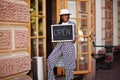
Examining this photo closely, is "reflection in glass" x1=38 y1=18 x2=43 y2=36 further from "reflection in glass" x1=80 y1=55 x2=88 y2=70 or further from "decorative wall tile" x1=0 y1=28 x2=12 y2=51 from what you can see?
"decorative wall tile" x1=0 y1=28 x2=12 y2=51

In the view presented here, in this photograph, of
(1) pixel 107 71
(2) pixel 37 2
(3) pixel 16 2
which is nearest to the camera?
(3) pixel 16 2

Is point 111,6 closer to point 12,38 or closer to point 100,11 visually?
point 100,11

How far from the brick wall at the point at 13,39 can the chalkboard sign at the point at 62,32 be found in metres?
3.82

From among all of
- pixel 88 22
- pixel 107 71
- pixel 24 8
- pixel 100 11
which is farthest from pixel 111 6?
pixel 24 8

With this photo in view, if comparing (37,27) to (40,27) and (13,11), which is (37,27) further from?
(13,11)

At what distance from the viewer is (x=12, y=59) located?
2455 millimetres

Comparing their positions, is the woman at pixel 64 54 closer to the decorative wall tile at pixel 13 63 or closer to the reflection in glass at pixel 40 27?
the reflection in glass at pixel 40 27

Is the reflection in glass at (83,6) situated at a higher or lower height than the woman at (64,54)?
higher

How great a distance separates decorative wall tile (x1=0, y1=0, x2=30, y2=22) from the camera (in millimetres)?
2363

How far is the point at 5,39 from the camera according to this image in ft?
7.80

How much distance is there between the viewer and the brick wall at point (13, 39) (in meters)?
2.36

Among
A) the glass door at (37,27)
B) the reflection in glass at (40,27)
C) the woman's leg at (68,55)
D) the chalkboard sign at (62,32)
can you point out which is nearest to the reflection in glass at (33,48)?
the glass door at (37,27)

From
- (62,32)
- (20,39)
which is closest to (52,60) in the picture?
(62,32)

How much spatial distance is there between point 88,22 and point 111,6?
5.14 m
